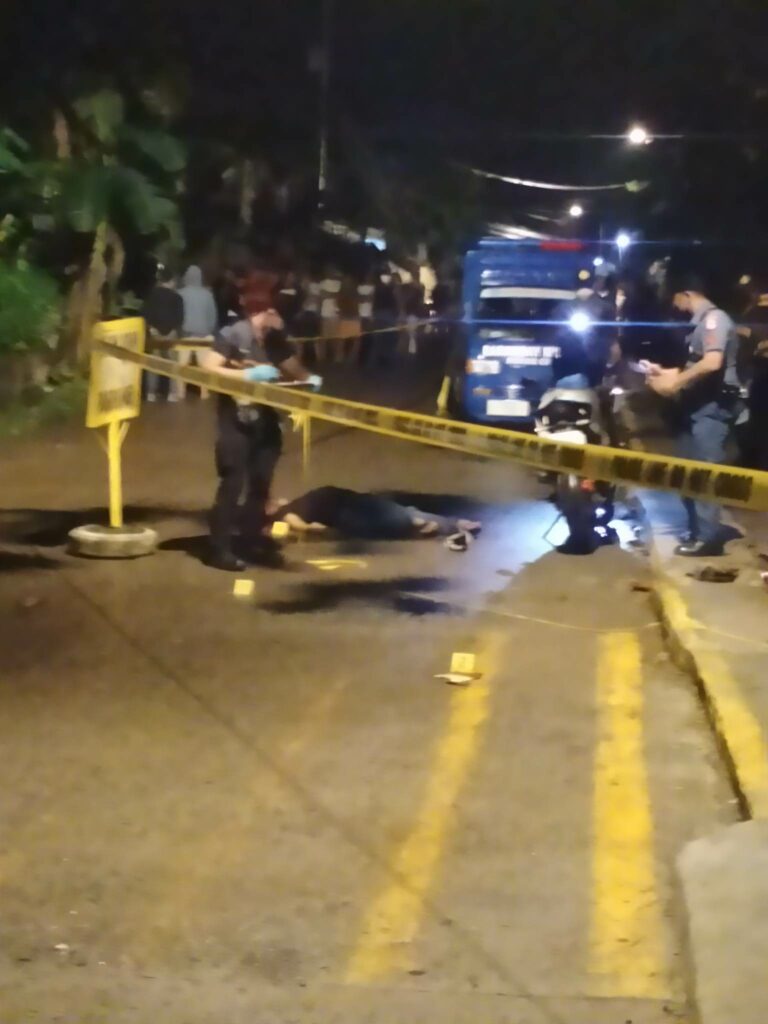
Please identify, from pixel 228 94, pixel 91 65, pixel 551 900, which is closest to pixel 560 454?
pixel 551 900

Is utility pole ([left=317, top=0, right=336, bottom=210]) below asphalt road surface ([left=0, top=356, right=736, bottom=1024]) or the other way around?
the other way around

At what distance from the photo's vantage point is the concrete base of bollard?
34.8 feet

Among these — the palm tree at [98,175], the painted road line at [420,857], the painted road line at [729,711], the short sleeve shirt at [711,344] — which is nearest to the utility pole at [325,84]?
the palm tree at [98,175]

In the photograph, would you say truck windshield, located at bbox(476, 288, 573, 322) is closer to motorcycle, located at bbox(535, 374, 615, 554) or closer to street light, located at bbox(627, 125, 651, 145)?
motorcycle, located at bbox(535, 374, 615, 554)

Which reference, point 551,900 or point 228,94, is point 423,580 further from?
point 228,94

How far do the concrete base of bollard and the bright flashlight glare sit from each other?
15.9ft

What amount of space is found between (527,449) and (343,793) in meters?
2.40

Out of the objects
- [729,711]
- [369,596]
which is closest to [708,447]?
[369,596]

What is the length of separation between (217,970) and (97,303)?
1982 centimetres

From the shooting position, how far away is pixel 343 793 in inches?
233

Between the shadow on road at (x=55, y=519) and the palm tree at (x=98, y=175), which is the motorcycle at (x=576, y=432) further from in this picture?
the palm tree at (x=98, y=175)

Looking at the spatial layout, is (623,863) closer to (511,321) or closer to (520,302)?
(511,321)

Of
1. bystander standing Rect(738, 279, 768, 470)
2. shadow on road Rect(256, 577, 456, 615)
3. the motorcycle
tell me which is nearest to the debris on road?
shadow on road Rect(256, 577, 456, 615)

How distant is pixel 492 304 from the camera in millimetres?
20531
